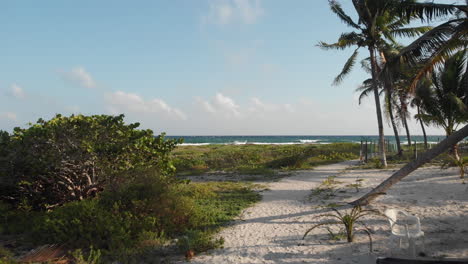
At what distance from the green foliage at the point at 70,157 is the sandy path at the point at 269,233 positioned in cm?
287

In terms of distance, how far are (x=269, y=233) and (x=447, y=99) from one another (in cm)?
1324

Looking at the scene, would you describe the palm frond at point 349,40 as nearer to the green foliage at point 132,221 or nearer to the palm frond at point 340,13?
the palm frond at point 340,13

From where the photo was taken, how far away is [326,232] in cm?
584

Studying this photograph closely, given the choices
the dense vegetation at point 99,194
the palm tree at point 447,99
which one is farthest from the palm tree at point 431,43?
the palm tree at point 447,99

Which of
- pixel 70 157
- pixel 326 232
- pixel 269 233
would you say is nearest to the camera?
pixel 326 232

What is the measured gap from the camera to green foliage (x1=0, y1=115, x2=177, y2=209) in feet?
22.2

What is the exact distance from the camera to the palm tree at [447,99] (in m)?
13.8

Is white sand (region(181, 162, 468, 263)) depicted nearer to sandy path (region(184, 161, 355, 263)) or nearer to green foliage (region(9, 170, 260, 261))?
sandy path (region(184, 161, 355, 263))

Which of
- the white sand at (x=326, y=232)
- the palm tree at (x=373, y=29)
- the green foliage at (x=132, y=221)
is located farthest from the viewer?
the palm tree at (x=373, y=29)

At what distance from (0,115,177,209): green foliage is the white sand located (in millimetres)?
3223

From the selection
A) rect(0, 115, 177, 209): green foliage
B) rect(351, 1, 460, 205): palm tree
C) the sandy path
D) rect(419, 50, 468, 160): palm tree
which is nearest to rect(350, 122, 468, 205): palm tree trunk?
rect(351, 1, 460, 205): palm tree

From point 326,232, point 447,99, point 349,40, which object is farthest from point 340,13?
point 326,232

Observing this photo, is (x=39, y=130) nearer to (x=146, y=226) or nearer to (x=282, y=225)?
(x=146, y=226)

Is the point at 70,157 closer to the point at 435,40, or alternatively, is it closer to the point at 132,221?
the point at 132,221
